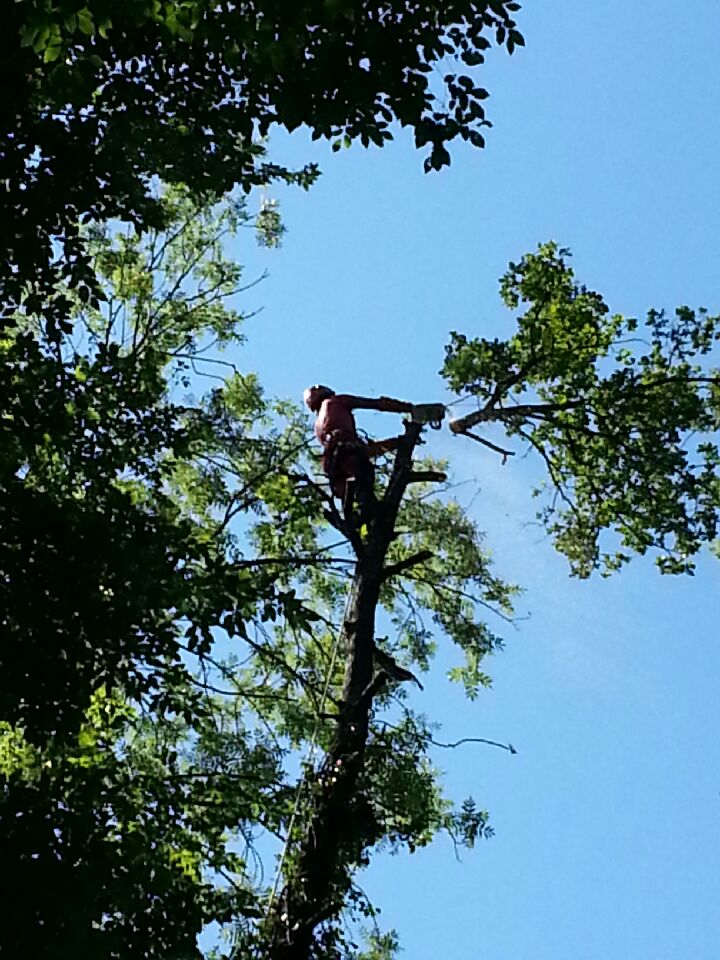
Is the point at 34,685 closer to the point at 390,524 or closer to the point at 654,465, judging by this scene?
the point at 390,524

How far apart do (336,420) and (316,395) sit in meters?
0.52

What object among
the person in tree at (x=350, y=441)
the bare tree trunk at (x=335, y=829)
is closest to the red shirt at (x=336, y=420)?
the person in tree at (x=350, y=441)

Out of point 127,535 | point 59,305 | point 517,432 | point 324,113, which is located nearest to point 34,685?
point 127,535

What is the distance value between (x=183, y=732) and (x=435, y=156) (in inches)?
230

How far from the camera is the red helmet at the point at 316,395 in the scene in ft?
31.4

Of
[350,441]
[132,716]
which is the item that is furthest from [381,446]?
[132,716]

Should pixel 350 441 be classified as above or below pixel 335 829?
above

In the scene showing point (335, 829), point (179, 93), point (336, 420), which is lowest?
point (335, 829)

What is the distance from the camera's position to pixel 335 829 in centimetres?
642

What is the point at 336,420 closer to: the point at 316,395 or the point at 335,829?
the point at 316,395

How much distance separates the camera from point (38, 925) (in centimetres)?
462

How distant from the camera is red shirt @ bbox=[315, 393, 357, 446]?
29.6 feet

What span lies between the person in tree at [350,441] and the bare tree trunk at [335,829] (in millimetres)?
→ 1404

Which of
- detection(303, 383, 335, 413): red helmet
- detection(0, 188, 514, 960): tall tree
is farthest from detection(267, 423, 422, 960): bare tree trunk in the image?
detection(303, 383, 335, 413): red helmet
